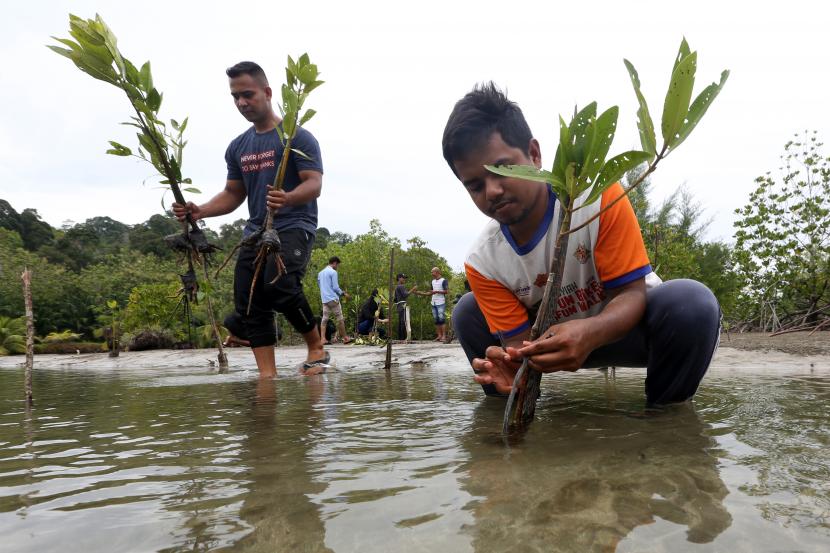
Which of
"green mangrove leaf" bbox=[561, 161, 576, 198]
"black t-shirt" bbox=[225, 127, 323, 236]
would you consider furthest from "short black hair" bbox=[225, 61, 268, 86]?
"green mangrove leaf" bbox=[561, 161, 576, 198]

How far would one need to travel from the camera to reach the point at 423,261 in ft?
93.9

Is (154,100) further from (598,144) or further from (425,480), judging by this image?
(425,480)

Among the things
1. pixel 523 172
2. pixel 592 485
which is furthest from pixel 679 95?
pixel 592 485

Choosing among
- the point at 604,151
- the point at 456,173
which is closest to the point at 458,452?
the point at 604,151

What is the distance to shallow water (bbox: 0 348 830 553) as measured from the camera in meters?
0.80

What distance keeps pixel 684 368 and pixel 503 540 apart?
148 centimetres

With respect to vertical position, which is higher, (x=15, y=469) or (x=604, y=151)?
(x=604, y=151)

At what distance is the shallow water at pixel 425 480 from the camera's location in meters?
0.80

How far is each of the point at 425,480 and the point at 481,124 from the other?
1250 millimetres

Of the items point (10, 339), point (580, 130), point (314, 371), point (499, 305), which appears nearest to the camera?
point (580, 130)

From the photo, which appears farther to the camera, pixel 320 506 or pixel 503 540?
pixel 320 506

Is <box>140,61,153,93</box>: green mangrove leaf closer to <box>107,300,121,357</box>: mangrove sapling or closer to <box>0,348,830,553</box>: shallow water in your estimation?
<box>0,348,830,553</box>: shallow water

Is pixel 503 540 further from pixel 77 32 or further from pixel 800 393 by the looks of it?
pixel 77 32

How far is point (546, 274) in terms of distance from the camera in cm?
200
